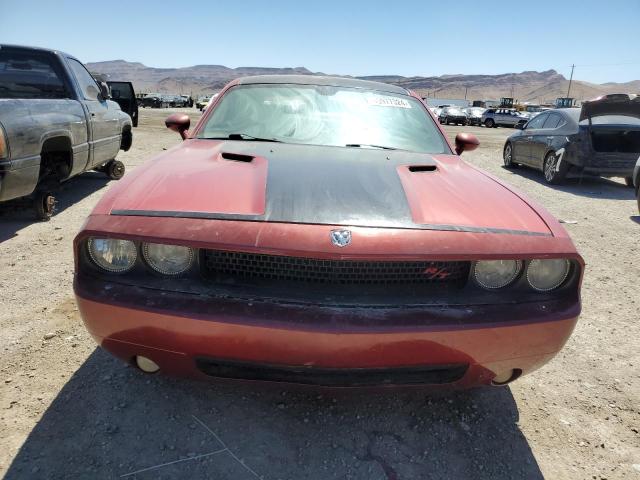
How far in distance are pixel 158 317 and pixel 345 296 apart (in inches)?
25.8

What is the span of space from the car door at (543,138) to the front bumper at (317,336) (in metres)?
8.57

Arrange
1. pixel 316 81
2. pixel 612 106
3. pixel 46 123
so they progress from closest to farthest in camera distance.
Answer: pixel 316 81
pixel 46 123
pixel 612 106

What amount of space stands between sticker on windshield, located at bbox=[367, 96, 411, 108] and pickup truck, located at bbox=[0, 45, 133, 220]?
Result: 320 centimetres

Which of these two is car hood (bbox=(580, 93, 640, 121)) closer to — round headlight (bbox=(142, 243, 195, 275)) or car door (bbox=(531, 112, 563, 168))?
car door (bbox=(531, 112, 563, 168))

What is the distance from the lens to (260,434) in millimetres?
1926

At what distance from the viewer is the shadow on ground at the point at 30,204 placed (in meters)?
4.64

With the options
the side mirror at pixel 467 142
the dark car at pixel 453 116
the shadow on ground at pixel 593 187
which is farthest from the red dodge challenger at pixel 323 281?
the dark car at pixel 453 116

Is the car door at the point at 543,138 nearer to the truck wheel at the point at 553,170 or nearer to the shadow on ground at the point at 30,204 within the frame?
the truck wheel at the point at 553,170

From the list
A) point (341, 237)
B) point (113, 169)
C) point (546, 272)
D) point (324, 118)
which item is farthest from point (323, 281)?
point (113, 169)

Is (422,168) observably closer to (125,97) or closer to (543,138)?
(543,138)

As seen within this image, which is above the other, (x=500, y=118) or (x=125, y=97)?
(x=125, y=97)

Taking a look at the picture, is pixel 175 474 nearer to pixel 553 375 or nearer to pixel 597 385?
pixel 553 375

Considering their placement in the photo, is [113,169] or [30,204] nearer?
[30,204]

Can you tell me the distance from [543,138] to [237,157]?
8.90 metres
